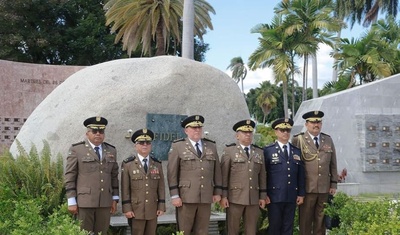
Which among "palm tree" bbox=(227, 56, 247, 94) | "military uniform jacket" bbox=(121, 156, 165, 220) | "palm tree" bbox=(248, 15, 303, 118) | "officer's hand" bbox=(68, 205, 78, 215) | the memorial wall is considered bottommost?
"officer's hand" bbox=(68, 205, 78, 215)

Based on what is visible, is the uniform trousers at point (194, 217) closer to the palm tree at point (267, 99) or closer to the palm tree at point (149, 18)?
the palm tree at point (149, 18)

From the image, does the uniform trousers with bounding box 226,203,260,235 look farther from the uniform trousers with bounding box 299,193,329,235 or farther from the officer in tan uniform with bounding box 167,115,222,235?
the uniform trousers with bounding box 299,193,329,235

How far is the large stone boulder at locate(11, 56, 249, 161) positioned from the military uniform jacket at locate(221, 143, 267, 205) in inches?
50.5

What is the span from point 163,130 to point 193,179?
1.43m

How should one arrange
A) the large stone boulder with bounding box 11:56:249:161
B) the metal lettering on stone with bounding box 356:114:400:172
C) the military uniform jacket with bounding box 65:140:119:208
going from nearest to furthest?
the military uniform jacket with bounding box 65:140:119:208 < the large stone boulder with bounding box 11:56:249:161 < the metal lettering on stone with bounding box 356:114:400:172

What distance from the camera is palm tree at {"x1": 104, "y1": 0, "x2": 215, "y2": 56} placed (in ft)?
65.4

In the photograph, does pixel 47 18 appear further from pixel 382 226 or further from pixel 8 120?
pixel 382 226

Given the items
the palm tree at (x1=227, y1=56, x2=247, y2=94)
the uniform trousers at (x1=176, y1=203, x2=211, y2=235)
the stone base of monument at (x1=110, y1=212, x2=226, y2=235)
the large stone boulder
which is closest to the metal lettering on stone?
the large stone boulder

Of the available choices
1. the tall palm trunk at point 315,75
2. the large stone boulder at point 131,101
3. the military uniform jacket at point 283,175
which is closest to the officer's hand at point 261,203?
the military uniform jacket at point 283,175

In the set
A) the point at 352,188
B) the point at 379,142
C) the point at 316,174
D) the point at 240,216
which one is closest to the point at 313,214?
the point at 316,174

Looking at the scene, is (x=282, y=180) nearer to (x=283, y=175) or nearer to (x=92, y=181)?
(x=283, y=175)

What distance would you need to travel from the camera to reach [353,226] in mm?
4602

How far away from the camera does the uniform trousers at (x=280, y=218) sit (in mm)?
5508

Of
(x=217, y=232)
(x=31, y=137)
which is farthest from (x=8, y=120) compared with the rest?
(x=217, y=232)
